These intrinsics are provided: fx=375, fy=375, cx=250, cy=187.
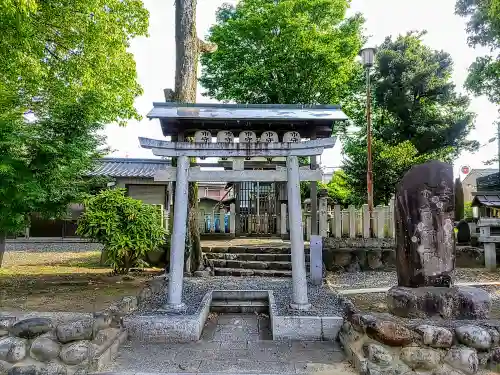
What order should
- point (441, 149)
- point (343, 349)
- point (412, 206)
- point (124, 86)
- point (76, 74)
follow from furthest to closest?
point (441, 149)
point (124, 86)
point (76, 74)
point (412, 206)
point (343, 349)

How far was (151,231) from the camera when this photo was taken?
9672 mm

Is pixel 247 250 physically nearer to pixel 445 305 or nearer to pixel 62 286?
pixel 62 286

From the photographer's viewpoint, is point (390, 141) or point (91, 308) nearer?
point (91, 308)

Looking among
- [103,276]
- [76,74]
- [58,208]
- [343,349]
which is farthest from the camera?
[76,74]

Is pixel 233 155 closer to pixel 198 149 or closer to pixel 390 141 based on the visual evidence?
pixel 198 149

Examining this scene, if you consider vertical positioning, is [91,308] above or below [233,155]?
below

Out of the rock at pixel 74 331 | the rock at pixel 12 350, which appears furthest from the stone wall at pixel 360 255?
the rock at pixel 12 350

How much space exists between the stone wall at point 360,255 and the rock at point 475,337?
7.13 meters

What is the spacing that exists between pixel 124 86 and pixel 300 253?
849 centimetres

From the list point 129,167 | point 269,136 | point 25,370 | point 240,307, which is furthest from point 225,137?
point 129,167

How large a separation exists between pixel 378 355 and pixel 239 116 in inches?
186

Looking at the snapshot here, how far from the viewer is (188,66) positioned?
10.1 metres

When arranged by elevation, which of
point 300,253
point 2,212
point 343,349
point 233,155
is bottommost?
point 343,349

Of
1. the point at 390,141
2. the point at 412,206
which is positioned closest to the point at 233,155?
the point at 412,206
